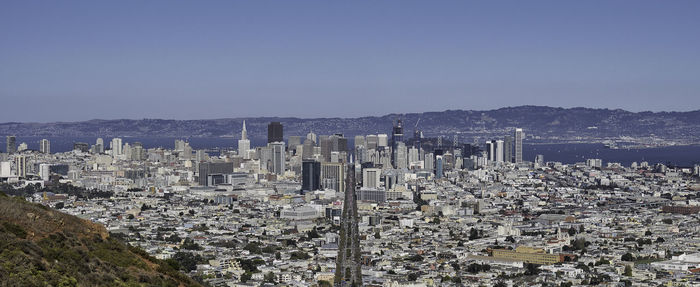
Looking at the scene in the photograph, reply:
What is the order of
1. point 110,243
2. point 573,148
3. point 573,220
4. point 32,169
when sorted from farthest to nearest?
point 573,148
point 32,169
point 573,220
point 110,243

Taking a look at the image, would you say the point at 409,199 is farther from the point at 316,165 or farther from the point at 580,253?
the point at 580,253

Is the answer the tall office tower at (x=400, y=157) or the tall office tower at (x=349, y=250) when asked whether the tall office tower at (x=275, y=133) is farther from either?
the tall office tower at (x=349, y=250)

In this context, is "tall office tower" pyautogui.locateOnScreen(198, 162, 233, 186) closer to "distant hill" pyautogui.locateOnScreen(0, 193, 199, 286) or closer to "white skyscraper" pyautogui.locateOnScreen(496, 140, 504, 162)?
"white skyscraper" pyautogui.locateOnScreen(496, 140, 504, 162)

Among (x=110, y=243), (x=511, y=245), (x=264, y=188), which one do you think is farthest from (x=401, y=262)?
(x=264, y=188)

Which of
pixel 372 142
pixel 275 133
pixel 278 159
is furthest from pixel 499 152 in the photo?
pixel 278 159

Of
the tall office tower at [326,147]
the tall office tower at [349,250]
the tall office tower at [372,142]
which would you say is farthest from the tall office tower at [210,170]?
the tall office tower at [372,142]

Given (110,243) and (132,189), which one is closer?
(110,243)
